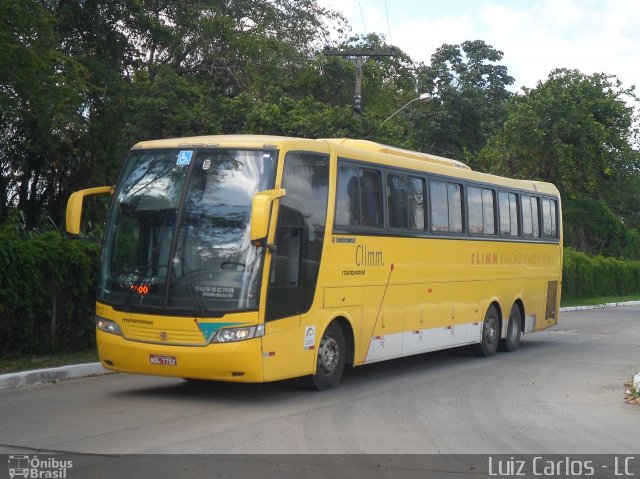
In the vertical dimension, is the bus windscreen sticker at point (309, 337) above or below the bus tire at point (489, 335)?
above

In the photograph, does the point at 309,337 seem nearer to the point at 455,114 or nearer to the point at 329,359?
the point at 329,359

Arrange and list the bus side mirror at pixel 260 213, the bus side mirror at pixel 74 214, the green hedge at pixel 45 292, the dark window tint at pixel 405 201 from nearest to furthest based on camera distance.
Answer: the bus side mirror at pixel 260 213 < the bus side mirror at pixel 74 214 < the green hedge at pixel 45 292 < the dark window tint at pixel 405 201

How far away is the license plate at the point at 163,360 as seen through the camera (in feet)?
33.9

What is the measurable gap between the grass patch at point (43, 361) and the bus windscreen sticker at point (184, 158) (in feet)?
13.2

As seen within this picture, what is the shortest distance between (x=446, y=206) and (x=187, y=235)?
20.5 ft

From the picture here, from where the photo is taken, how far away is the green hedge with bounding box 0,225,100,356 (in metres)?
13.2

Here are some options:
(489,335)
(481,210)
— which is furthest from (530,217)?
(489,335)

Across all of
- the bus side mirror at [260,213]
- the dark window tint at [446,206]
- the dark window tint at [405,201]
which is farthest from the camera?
the dark window tint at [446,206]

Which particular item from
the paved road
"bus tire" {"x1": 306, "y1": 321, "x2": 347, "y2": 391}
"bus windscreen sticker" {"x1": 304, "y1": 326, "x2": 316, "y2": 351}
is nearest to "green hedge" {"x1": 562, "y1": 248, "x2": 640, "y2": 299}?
the paved road

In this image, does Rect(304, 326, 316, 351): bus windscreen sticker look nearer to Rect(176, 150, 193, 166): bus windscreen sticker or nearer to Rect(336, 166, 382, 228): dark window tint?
Rect(336, 166, 382, 228): dark window tint

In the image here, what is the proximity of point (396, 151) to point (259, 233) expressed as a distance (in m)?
5.37

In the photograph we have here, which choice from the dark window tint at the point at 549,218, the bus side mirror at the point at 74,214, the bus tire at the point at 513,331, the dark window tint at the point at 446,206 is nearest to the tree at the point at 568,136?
the dark window tint at the point at 549,218

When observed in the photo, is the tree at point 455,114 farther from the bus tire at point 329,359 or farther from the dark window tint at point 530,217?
the bus tire at point 329,359

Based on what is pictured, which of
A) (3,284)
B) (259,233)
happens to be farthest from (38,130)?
(259,233)
